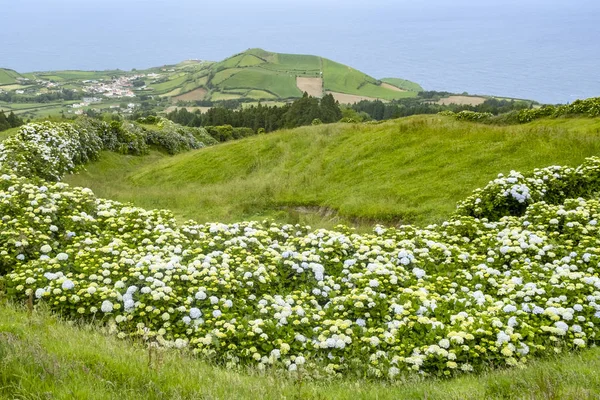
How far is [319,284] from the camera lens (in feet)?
31.8

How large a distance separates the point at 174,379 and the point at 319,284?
4.71 m

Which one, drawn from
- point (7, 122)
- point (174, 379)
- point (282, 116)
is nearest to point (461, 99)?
point (282, 116)

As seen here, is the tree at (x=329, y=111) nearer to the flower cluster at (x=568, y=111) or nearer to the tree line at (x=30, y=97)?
the flower cluster at (x=568, y=111)

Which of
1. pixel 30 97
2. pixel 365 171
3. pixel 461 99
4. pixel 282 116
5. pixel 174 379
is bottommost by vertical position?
pixel 174 379

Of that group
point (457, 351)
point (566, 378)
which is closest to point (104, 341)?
point (457, 351)

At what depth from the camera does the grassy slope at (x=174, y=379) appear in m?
4.97

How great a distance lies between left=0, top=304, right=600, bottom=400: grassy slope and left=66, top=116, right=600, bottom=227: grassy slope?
10927 mm

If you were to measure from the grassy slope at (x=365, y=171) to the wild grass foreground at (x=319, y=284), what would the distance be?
541 centimetres

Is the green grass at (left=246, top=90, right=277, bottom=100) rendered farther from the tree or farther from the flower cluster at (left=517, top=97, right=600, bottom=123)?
the flower cluster at (left=517, top=97, right=600, bottom=123)

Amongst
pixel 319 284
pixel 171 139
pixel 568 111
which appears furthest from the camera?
pixel 171 139

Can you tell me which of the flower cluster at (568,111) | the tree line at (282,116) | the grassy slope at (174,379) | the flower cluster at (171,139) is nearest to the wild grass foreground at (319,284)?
the grassy slope at (174,379)

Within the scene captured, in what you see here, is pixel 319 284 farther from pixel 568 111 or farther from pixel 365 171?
pixel 568 111

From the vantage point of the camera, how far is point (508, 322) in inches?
297

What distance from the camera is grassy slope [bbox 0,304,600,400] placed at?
497cm
